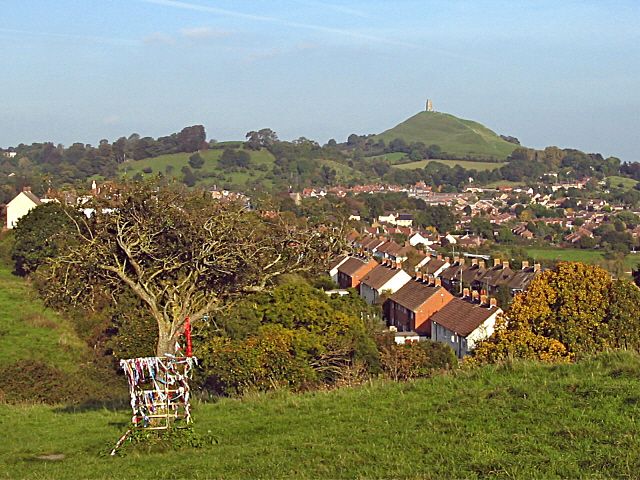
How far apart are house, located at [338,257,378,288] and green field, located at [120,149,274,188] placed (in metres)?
73.1

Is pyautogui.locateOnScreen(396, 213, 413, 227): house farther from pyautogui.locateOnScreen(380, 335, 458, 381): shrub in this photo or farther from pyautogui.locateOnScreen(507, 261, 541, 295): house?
pyautogui.locateOnScreen(380, 335, 458, 381): shrub

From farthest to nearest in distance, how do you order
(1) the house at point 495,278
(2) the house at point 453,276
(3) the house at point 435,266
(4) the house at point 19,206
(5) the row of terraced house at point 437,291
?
(3) the house at point 435,266
(4) the house at point 19,206
(2) the house at point 453,276
(1) the house at point 495,278
(5) the row of terraced house at point 437,291

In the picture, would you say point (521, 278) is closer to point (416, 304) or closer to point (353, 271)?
point (416, 304)

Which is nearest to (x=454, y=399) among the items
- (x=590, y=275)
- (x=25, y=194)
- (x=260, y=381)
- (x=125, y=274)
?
(x=125, y=274)

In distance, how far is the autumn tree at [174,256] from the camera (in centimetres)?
1174

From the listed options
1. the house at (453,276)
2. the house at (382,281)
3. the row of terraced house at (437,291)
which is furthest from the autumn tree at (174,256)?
the house at (453,276)

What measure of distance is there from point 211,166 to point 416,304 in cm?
11358

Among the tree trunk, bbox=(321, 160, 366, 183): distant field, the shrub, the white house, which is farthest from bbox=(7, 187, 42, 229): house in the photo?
bbox=(321, 160, 366, 183): distant field

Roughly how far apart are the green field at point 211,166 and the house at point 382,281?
80024mm

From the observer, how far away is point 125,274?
38.6 ft

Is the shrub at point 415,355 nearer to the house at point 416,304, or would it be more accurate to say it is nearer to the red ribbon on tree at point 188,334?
the red ribbon on tree at point 188,334

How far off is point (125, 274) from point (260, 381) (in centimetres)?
741

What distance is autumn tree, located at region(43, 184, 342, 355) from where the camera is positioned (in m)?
11.7

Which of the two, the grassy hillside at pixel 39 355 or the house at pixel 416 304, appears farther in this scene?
the house at pixel 416 304
